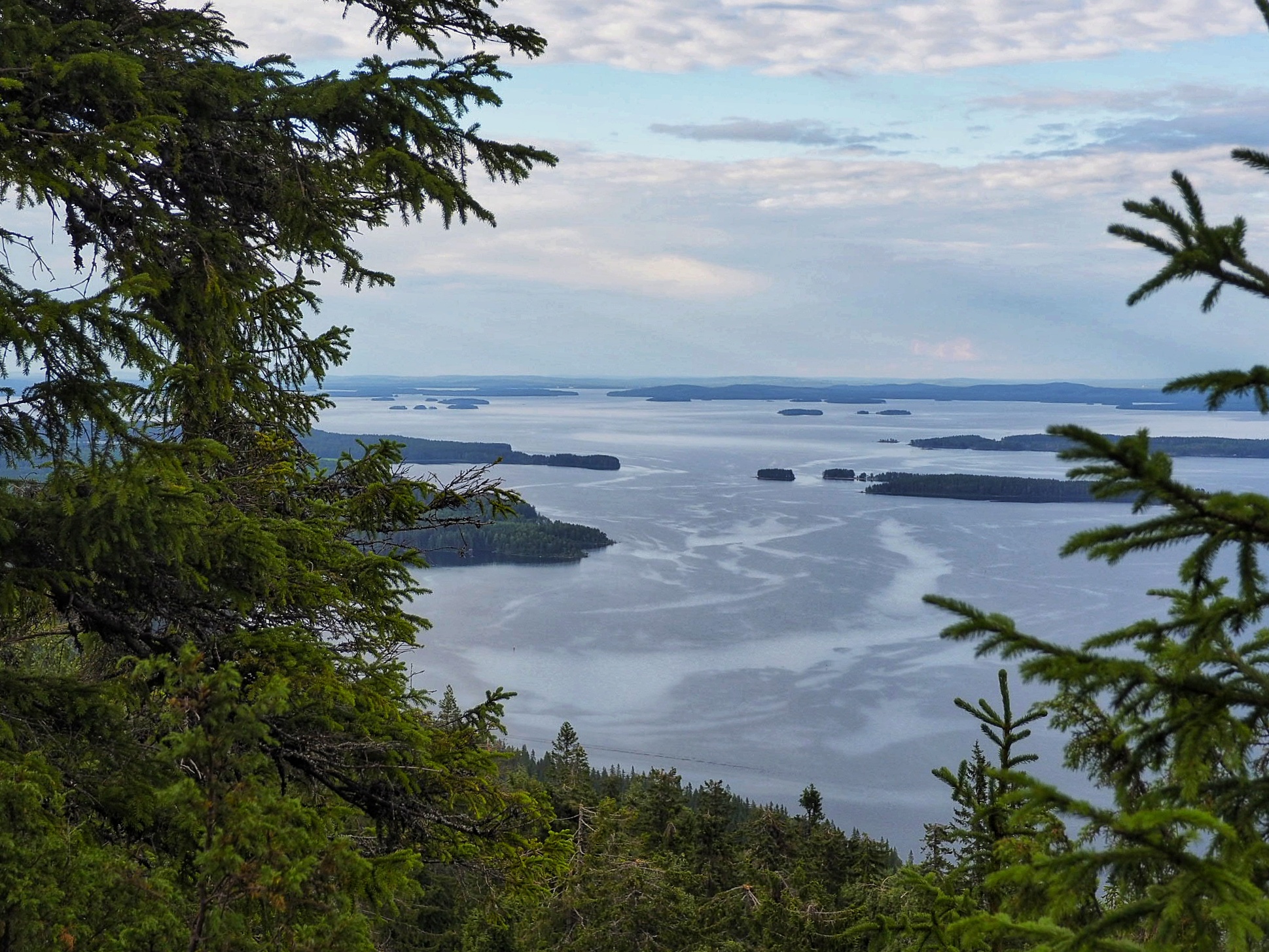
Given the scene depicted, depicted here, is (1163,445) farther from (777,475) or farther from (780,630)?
(780,630)

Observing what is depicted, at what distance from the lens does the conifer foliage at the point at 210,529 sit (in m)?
3.17

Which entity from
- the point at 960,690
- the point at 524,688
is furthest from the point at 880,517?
the point at 524,688

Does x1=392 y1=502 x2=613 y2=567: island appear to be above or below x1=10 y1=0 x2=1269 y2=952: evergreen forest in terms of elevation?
below

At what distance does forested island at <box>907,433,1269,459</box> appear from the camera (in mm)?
124438

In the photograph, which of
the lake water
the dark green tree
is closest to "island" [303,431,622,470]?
the lake water

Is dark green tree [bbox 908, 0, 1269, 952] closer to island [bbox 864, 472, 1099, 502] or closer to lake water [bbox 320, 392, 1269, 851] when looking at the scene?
lake water [bbox 320, 392, 1269, 851]

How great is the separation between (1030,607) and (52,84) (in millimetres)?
→ 64831

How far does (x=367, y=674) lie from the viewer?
18.3 feet

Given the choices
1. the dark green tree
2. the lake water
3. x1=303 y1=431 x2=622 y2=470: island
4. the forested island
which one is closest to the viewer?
the dark green tree

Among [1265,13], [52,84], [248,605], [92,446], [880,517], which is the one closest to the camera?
[1265,13]

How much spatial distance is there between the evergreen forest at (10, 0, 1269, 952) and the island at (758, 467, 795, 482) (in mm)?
122613

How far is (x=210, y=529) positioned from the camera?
15.0 ft

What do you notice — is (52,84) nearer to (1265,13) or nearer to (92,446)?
(92,446)

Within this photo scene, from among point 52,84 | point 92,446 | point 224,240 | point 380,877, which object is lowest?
point 380,877
